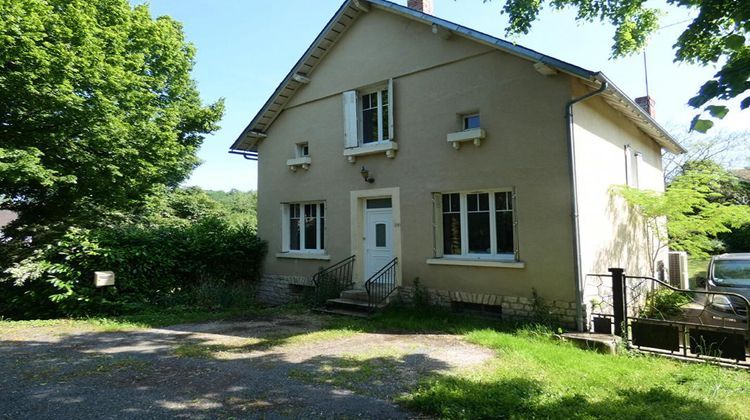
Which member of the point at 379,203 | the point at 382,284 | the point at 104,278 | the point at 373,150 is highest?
the point at 373,150

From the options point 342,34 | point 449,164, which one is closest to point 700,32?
point 449,164

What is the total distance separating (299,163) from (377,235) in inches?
132

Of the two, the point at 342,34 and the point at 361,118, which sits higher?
the point at 342,34

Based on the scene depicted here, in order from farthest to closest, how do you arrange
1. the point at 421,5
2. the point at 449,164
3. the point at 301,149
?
the point at 301,149, the point at 421,5, the point at 449,164

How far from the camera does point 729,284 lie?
866 cm

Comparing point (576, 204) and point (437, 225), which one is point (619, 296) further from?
point (437, 225)

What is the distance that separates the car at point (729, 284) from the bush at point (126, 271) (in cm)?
1067

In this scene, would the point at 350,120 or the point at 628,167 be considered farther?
the point at 350,120

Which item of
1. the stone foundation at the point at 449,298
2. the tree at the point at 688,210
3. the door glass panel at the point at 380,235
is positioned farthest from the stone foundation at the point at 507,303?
the tree at the point at 688,210

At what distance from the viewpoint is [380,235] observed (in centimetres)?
1098

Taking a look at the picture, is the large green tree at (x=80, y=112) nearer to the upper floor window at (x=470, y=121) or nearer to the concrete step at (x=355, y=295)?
the concrete step at (x=355, y=295)

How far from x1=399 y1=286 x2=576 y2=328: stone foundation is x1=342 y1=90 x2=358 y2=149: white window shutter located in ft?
13.1

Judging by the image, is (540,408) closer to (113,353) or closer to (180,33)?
(113,353)

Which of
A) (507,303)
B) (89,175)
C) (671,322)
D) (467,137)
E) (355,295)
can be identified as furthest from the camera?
(89,175)
